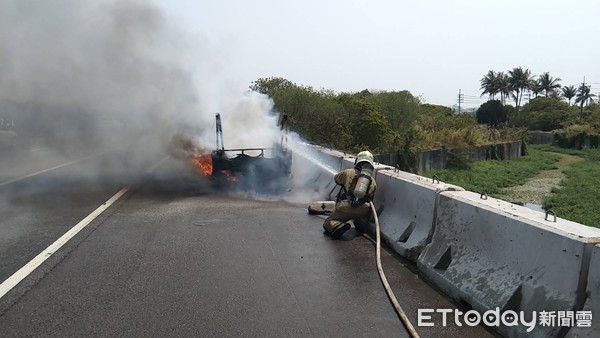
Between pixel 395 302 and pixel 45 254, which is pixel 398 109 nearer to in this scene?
pixel 45 254

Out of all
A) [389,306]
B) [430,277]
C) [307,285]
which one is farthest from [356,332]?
[430,277]

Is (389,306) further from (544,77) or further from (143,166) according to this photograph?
(544,77)

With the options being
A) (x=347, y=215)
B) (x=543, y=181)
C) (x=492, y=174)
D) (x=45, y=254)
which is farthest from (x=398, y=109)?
(x=45, y=254)

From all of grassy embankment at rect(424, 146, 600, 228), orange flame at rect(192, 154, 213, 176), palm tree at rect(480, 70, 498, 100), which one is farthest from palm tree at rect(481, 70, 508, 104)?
orange flame at rect(192, 154, 213, 176)

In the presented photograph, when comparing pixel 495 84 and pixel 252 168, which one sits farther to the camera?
pixel 495 84

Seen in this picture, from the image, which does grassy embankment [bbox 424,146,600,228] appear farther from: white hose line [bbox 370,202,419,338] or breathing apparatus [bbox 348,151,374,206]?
white hose line [bbox 370,202,419,338]

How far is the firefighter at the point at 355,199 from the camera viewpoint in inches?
267

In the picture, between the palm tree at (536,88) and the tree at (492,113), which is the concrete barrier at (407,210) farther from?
the palm tree at (536,88)

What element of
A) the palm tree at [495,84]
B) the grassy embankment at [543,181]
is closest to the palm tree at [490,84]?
the palm tree at [495,84]

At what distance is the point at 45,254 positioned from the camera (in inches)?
233

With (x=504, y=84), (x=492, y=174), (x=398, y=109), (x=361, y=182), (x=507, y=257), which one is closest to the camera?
(x=507, y=257)

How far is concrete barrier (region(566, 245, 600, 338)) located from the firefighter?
3665 mm

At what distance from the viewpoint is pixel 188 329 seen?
12.8 ft

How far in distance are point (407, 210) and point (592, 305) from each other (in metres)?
3.21
